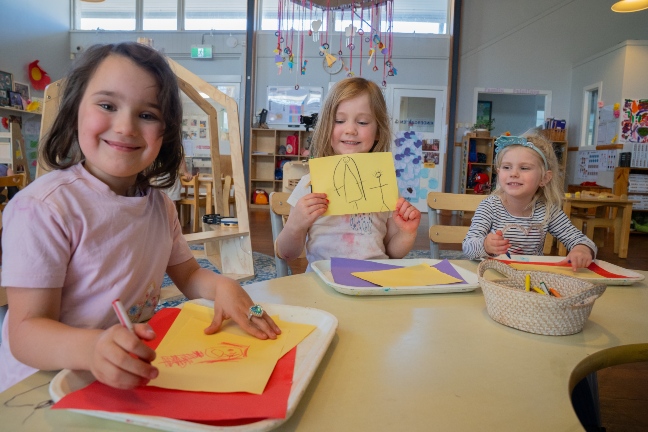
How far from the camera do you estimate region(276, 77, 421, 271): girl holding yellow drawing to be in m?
1.35

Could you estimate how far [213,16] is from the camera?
8172mm

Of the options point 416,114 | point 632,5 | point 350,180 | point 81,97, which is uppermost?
point 632,5

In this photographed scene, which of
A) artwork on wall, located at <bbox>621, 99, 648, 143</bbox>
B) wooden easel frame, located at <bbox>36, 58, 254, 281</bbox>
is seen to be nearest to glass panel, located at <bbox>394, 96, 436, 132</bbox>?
artwork on wall, located at <bbox>621, 99, 648, 143</bbox>

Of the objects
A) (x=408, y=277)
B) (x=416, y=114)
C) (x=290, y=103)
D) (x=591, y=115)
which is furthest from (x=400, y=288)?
(x=591, y=115)

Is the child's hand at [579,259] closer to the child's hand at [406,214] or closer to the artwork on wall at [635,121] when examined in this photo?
the child's hand at [406,214]

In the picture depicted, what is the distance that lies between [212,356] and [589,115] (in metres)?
8.53

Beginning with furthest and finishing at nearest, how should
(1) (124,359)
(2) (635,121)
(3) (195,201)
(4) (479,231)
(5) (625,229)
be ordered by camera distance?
(2) (635,121)
(3) (195,201)
(5) (625,229)
(4) (479,231)
(1) (124,359)

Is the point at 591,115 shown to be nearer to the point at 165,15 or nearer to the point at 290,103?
the point at 290,103

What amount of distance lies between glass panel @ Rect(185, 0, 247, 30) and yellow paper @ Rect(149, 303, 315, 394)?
842 cm

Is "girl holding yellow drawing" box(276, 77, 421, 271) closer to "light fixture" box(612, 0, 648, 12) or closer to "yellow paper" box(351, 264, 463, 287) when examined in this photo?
"yellow paper" box(351, 264, 463, 287)

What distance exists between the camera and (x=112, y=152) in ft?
2.21

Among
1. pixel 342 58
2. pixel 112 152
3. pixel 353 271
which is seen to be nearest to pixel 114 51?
A: pixel 112 152

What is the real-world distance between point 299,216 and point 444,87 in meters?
7.36

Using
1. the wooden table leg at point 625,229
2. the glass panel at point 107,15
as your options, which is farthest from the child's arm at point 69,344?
the glass panel at point 107,15
